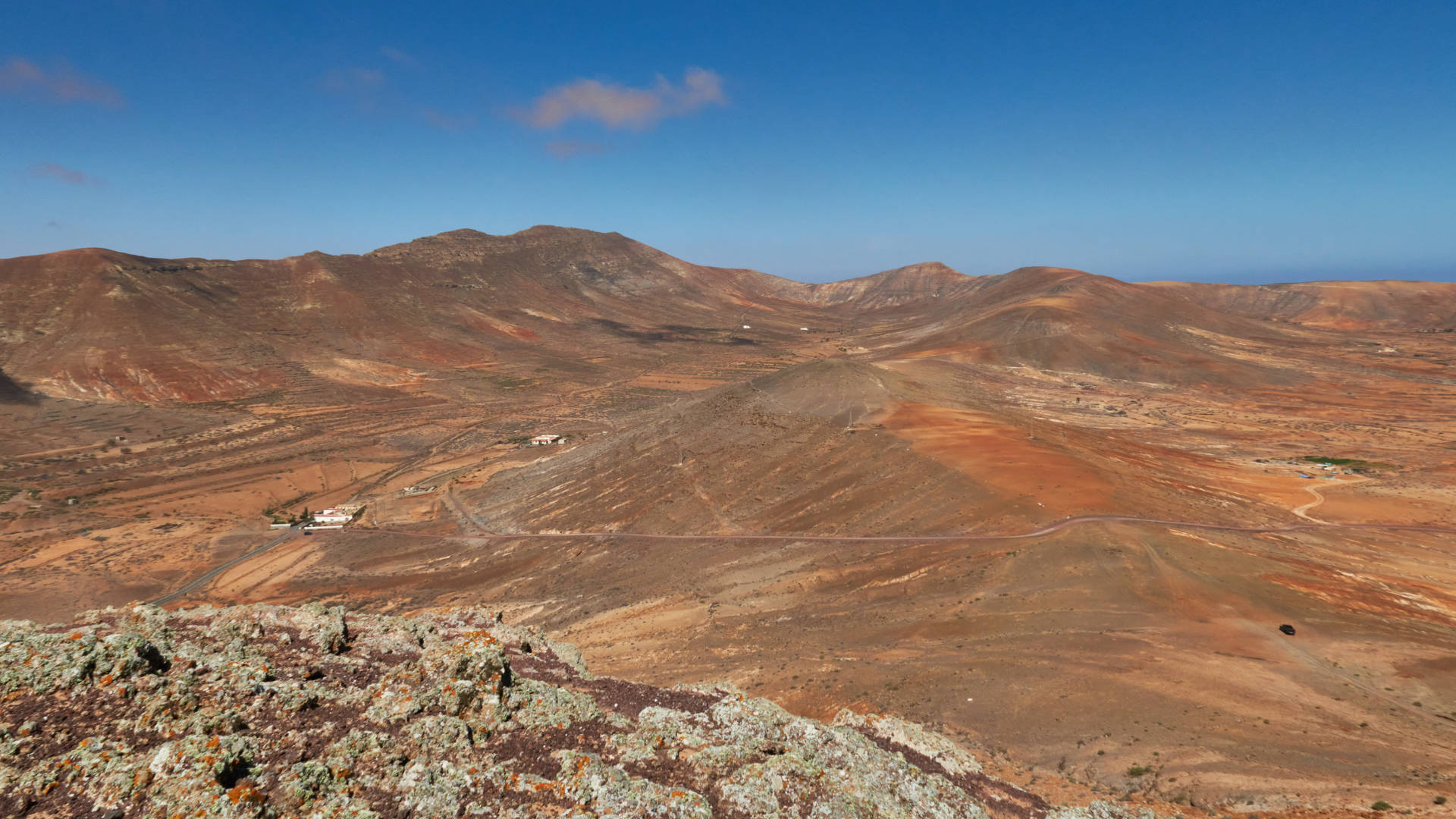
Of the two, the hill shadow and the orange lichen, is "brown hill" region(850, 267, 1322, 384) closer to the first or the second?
the orange lichen

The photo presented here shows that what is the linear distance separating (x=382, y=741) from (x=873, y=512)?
25417 mm

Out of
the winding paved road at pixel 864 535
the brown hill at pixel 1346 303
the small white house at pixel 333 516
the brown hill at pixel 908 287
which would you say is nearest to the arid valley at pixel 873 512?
the winding paved road at pixel 864 535

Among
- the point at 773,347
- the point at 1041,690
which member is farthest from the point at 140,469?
the point at 773,347

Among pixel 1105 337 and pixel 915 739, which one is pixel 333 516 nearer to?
pixel 915 739

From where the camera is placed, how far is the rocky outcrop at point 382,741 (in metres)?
6.62

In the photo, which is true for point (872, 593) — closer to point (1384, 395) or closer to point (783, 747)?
point (783, 747)

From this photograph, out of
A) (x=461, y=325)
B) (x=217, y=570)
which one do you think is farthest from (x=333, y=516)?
(x=461, y=325)

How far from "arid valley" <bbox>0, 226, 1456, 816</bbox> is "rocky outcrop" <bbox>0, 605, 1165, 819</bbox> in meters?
5.68

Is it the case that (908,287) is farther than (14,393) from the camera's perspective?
Yes

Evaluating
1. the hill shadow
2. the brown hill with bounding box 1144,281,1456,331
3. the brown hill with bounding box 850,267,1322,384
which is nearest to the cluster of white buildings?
the hill shadow

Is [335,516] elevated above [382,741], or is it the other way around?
[382,741]

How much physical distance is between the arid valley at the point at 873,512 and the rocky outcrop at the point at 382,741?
568cm

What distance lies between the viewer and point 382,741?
8133mm

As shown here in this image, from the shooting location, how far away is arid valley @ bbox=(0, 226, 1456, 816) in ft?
49.7
